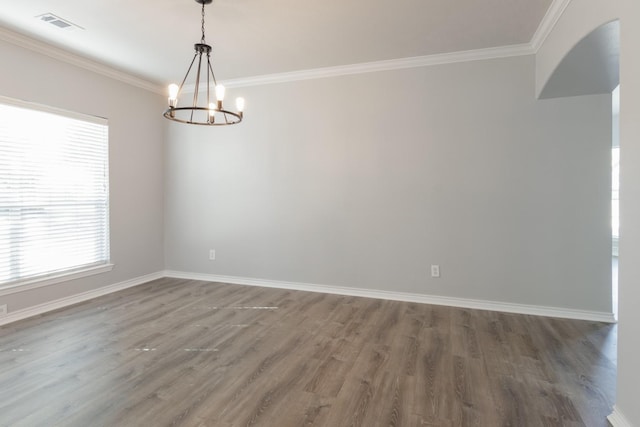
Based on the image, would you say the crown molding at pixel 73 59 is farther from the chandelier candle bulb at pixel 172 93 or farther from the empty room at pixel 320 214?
the chandelier candle bulb at pixel 172 93

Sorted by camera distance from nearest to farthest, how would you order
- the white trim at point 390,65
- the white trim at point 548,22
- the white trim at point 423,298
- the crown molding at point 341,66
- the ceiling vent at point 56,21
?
the white trim at point 548,22 < the ceiling vent at point 56,21 < the crown molding at point 341,66 < the white trim at point 423,298 < the white trim at point 390,65

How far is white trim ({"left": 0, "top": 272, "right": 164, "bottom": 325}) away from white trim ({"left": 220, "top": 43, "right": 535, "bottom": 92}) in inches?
119

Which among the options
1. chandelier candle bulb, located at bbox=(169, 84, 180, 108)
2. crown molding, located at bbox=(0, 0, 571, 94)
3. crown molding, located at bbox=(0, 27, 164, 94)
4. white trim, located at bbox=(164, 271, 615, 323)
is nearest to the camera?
chandelier candle bulb, located at bbox=(169, 84, 180, 108)

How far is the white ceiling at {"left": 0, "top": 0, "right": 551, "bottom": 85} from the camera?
2906 millimetres

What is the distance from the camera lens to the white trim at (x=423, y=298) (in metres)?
3.54

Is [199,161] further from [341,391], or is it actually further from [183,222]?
[341,391]

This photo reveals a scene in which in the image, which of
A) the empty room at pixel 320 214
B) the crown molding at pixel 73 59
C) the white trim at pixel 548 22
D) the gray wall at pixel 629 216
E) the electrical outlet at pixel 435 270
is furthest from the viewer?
the electrical outlet at pixel 435 270

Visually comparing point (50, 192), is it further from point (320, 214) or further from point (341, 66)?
point (341, 66)

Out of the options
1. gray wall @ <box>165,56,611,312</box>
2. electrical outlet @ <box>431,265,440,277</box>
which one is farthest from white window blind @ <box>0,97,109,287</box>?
electrical outlet @ <box>431,265,440,277</box>

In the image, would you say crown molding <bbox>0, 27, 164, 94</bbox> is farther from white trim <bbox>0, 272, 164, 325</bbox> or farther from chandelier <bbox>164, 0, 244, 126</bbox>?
white trim <bbox>0, 272, 164, 325</bbox>

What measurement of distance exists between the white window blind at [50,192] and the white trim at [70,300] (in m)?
0.31

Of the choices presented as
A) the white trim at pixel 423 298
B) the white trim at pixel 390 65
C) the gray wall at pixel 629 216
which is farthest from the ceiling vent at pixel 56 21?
the gray wall at pixel 629 216

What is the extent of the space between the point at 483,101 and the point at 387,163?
1.23m

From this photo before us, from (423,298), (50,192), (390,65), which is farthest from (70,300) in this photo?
(390,65)
